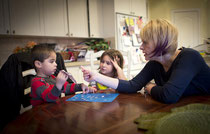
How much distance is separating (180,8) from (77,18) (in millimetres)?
3666

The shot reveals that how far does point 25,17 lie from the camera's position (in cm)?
269

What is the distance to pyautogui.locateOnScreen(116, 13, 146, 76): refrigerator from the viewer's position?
11.2ft

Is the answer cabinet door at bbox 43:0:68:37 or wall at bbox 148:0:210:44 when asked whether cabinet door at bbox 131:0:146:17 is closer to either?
wall at bbox 148:0:210:44

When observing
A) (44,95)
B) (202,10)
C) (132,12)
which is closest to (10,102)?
(44,95)

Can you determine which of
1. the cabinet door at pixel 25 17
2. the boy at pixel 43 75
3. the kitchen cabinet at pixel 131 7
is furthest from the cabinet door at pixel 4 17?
the kitchen cabinet at pixel 131 7

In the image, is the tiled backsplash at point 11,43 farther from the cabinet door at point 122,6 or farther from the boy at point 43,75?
the boy at point 43,75

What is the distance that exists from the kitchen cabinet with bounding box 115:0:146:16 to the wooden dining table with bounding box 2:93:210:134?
2.97 m

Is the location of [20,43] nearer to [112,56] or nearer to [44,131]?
[112,56]

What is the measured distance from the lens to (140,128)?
1.62 feet

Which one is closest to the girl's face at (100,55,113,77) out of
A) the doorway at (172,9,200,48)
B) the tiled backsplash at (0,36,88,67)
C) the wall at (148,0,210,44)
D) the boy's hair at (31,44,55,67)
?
the boy's hair at (31,44,55,67)

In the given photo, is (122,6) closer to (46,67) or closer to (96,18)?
(96,18)

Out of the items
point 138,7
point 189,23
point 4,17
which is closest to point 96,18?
point 138,7

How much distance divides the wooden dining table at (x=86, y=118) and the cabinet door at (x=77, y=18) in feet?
8.66

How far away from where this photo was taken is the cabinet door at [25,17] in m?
2.58
